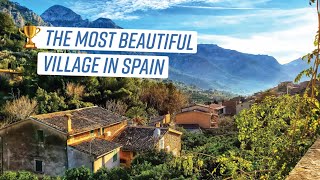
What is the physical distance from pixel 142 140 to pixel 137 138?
541 mm

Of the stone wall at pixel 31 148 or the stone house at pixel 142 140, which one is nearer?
the stone wall at pixel 31 148

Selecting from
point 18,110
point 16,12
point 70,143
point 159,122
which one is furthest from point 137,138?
point 16,12

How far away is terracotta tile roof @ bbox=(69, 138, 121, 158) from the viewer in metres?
16.9

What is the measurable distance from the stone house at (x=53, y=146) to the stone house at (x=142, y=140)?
76 cm

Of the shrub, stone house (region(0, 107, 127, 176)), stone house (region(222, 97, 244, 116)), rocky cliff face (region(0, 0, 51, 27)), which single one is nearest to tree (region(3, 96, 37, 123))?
stone house (region(0, 107, 127, 176))

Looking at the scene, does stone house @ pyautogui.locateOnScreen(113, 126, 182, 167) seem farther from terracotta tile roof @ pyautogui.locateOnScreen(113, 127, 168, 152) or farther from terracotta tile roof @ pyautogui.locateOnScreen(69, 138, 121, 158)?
terracotta tile roof @ pyautogui.locateOnScreen(69, 138, 121, 158)

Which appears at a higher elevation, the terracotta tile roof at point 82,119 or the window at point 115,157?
the terracotta tile roof at point 82,119

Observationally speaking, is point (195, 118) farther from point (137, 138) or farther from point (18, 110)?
point (18, 110)

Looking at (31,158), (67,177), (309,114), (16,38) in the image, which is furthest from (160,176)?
(16,38)

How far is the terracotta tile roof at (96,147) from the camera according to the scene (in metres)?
16.9

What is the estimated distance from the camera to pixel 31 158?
59.5ft

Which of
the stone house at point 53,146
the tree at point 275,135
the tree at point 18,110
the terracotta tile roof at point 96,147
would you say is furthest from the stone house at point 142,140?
the tree at point 275,135

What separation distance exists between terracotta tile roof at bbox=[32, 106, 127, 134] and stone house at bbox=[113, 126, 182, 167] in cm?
130

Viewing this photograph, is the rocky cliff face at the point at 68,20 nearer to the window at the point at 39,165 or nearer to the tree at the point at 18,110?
the tree at the point at 18,110
